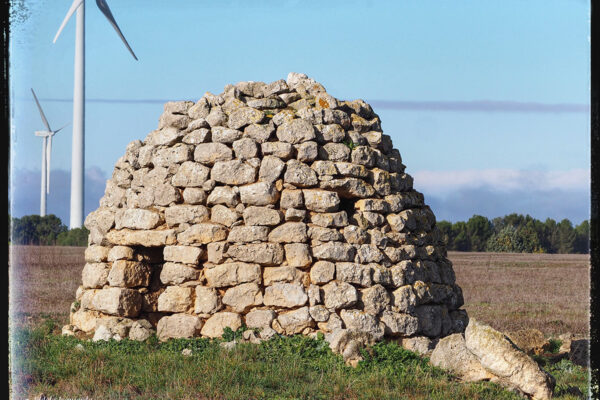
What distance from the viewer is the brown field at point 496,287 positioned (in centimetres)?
1505

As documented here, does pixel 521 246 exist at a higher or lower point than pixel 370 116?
lower

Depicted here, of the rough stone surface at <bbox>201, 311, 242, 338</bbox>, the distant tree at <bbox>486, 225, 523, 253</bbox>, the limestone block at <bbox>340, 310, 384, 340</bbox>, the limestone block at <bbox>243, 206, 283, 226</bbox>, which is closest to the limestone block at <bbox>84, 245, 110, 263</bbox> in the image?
the rough stone surface at <bbox>201, 311, 242, 338</bbox>

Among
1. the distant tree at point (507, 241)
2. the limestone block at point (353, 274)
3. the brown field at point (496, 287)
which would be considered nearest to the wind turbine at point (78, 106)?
the brown field at point (496, 287)

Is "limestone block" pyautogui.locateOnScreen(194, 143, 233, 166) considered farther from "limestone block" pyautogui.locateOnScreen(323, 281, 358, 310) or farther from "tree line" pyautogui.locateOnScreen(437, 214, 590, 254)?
"tree line" pyautogui.locateOnScreen(437, 214, 590, 254)

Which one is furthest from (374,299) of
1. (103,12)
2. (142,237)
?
(103,12)

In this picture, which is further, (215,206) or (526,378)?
(215,206)

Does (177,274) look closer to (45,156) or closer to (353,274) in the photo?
(353,274)

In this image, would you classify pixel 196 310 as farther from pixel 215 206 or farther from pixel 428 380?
pixel 428 380

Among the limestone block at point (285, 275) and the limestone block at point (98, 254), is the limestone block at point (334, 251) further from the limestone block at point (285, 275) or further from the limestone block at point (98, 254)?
the limestone block at point (98, 254)

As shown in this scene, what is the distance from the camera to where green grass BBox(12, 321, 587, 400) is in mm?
7039

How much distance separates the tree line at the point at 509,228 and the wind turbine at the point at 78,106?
612 inches

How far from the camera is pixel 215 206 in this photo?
935cm
